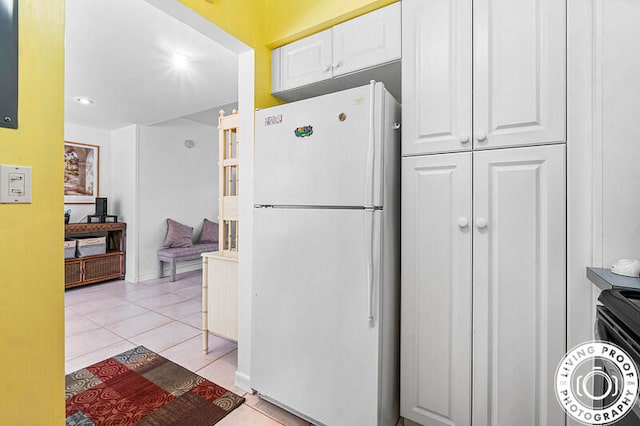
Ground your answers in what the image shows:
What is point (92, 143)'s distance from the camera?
16.0 feet

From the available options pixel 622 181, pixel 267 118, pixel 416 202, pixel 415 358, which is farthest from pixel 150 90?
pixel 622 181

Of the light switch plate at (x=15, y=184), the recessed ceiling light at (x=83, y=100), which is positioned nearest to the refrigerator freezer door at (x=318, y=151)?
the light switch plate at (x=15, y=184)

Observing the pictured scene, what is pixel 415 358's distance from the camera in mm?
1441

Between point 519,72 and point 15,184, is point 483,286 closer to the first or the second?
point 519,72

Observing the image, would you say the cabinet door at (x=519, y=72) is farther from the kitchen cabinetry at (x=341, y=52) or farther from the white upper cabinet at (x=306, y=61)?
the white upper cabinet at (x=306, y=61)

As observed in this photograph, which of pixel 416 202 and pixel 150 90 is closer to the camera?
pixel 416 202

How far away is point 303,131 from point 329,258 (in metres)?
0.67

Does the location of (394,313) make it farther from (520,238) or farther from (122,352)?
(122,352)

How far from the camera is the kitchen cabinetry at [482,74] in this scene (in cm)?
117

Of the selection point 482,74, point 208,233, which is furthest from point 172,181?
point 482,74

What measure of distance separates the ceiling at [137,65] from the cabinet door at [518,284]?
231 cm

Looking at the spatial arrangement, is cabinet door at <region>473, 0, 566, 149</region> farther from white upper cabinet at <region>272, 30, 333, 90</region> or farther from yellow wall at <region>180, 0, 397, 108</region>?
white upper cabinet at <region>272, 30, 333, 90</region>

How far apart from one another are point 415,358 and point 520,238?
737mm

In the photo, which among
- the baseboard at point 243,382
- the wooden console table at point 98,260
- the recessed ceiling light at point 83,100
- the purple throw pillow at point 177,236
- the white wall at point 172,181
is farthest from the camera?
the purple throw pillow at point 177,236
